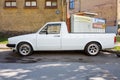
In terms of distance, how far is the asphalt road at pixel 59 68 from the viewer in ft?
29.9

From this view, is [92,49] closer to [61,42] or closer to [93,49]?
[93,49]

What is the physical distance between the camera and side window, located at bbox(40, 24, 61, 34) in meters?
14.3

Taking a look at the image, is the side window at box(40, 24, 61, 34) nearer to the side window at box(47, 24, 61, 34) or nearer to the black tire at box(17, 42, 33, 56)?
the side window at box(47, 24, 61, 34)

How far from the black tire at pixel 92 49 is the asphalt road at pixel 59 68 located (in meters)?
0.26

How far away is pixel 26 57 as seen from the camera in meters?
13.8

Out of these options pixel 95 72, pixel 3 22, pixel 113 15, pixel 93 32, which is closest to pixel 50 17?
pixel 3 22

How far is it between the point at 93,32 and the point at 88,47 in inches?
42.8

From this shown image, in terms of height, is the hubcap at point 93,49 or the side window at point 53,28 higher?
the side window at point 53,28

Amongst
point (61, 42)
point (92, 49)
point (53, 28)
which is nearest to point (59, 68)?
point (61, 42)

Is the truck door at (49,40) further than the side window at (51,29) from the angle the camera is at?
No

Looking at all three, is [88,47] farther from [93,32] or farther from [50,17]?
[50,17]

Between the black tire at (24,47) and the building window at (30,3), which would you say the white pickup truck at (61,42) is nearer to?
the black tire at (24,47)

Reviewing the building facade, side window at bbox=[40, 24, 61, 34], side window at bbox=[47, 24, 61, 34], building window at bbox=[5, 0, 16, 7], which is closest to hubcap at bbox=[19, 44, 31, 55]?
side window at bbox=[40, 24, 61, 34]

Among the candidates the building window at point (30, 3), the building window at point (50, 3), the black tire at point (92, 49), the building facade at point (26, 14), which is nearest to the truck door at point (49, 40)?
the black tire at point (92, 49)
